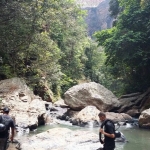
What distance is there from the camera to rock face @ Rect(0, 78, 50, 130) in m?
12.1

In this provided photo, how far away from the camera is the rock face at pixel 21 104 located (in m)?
12.1

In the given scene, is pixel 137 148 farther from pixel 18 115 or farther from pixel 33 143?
pixel 18 115

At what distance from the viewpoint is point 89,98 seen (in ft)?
59.4

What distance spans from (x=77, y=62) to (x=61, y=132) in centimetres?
2517

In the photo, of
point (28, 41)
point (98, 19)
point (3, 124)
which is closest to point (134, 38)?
point (28, 41)

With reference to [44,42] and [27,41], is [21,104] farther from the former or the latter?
[44,42]

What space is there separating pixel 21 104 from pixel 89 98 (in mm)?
6288

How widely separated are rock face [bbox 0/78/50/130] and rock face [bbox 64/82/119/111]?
4.26 metres

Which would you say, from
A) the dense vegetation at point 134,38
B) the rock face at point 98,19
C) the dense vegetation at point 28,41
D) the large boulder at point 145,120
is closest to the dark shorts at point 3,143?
the dense vegetation at point 28,41

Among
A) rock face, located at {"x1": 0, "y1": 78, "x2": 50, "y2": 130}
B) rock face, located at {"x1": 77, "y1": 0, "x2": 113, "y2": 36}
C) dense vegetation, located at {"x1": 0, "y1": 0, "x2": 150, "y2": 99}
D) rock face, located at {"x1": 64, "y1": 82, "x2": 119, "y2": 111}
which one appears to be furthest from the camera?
rock face, located at {"x1": 77, "y1": 0, "x2": 113, "y2": 36}

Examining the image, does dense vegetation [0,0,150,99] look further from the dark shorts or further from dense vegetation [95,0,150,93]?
the dark shorts

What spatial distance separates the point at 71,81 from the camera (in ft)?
110

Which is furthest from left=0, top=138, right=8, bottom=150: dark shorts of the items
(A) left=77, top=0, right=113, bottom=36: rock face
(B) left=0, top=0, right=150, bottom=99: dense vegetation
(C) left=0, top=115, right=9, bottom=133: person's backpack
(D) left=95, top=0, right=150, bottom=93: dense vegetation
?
(A) left=77, top=0, right=113, bottom=36: rock face

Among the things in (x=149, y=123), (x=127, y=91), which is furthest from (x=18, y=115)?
(x=127, y=91)
